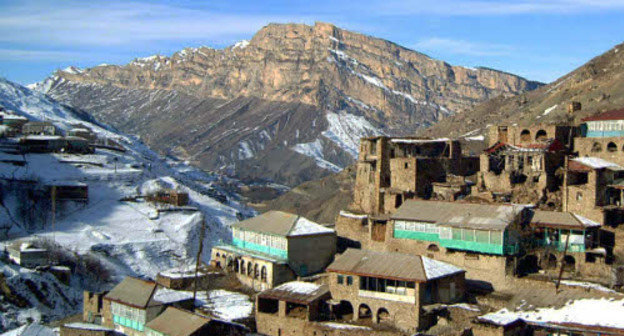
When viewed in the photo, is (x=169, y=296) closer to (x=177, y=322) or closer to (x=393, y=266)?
(x=177, y=322)

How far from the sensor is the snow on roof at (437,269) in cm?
3519

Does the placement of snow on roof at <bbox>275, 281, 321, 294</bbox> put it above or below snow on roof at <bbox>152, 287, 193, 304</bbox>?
above

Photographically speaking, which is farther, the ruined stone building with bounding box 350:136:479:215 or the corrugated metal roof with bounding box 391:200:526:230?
the ruined stone building with bounding box 350:136:479:215

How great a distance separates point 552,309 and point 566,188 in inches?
399

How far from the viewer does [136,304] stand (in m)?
38.5

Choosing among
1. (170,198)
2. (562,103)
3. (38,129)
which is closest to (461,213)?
(170,198)

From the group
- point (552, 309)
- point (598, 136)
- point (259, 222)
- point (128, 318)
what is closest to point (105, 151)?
point (259, 222)

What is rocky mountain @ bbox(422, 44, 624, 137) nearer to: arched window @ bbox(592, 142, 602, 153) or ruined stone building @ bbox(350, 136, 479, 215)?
ruined stone building @ bbox(350, 136, 479, 215)

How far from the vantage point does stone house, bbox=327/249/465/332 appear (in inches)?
1364

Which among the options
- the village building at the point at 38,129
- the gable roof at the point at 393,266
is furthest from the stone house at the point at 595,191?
the village building at the point at 38,129

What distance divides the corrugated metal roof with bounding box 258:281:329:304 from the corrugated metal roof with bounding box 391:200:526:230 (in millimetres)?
7070

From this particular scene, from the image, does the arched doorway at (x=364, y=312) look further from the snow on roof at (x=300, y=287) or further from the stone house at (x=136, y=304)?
the stone house at (x=136, y=304)

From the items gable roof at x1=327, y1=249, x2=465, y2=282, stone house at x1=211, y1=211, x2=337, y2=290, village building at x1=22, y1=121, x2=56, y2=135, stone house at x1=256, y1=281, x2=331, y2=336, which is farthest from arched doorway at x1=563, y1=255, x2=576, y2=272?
village building at x1=22, y1=121, x2=56, y2=135

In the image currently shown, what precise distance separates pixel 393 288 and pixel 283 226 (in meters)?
12.8
